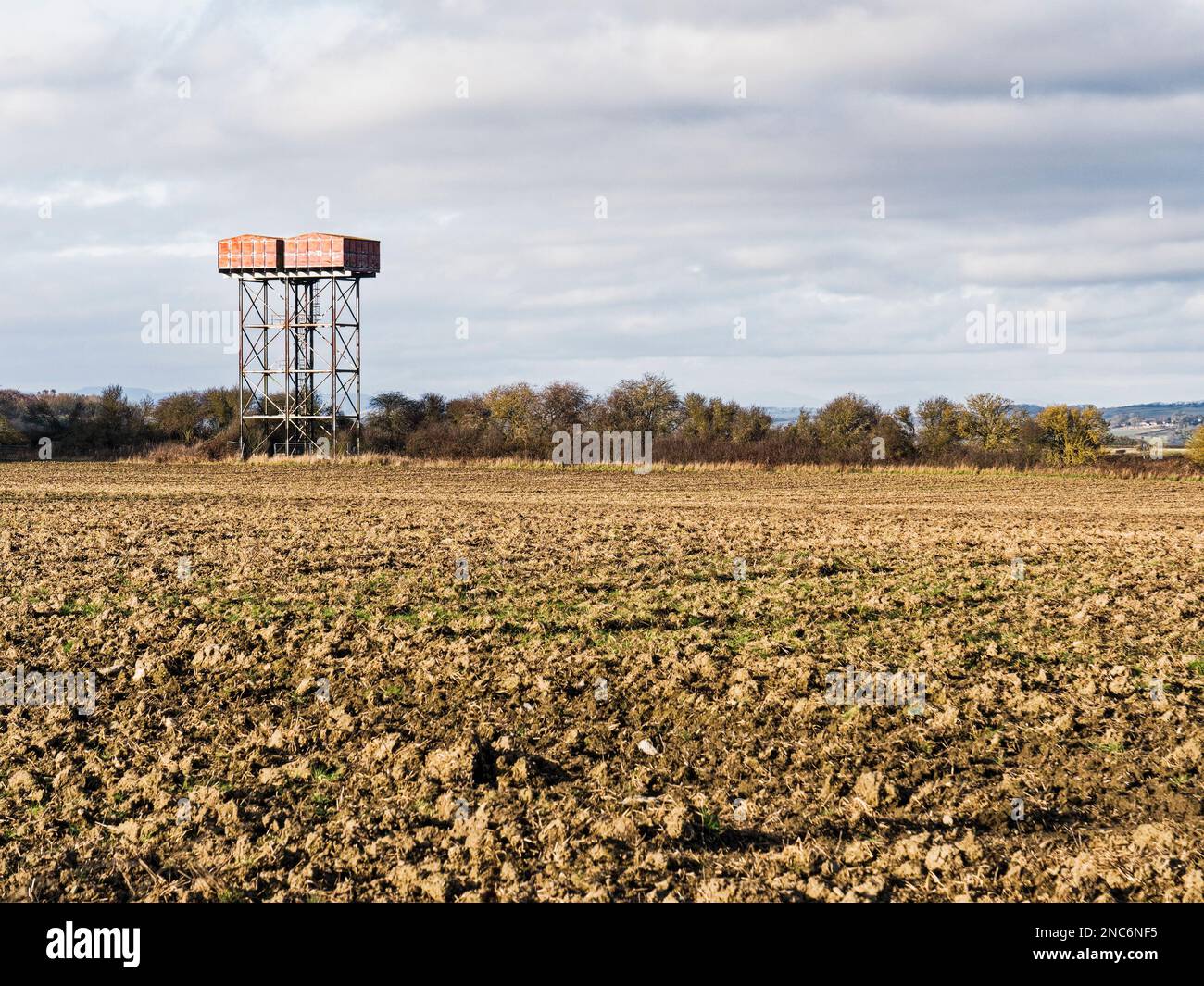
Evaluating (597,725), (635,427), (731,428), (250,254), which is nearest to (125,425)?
(250,254)

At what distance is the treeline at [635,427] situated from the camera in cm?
5775

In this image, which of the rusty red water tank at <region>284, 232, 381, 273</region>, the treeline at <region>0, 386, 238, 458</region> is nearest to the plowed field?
the rusty red water tank at <region>284, 232, 381, 273</region>

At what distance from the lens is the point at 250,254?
56031mm

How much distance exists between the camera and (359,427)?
5728 cm

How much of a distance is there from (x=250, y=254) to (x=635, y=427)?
77.3 ft

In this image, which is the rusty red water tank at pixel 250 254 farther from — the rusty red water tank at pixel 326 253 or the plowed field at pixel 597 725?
the plowed field at pixel 597 725

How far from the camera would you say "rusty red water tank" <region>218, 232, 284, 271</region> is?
55.5 metres

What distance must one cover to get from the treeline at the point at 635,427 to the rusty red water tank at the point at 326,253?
948cm

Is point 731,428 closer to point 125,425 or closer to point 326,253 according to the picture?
point 326,253

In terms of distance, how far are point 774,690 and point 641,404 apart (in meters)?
60.5

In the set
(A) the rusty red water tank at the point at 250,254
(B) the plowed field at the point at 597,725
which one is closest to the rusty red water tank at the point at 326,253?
(A) the rusty red water tank at the point at 250,254

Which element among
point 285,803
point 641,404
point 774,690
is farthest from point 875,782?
point 641,404

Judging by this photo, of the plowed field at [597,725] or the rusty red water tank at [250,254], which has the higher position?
the rusty red water tank at [250,254]
